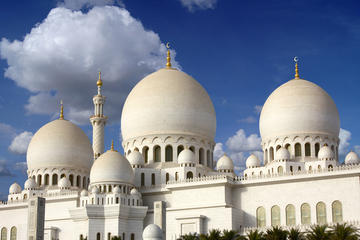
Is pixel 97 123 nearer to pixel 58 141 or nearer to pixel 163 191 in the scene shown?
pixel 58 141

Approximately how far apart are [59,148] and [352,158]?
76.0ft

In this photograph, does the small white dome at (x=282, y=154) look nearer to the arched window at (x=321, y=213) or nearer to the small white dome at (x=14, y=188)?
the arched window at (x=321, y=213)

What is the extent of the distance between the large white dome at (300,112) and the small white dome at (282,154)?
229cm

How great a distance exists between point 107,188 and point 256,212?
33.1 ft

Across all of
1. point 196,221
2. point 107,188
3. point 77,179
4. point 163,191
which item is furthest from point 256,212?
point 77,179

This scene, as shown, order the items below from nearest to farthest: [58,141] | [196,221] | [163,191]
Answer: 1. [196,221]
2. [163,191]
3. [58,141]

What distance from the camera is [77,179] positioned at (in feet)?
164

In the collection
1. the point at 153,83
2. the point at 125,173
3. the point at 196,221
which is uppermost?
the point at 153,83

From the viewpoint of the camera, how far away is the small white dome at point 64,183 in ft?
153

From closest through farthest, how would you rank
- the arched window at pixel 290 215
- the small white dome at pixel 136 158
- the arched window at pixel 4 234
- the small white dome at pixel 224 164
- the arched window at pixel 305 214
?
the arched window at pixel 305 214, the arched window at pixel 290 215, the small white dome at pixel 136 158, the small white dome at pixel 224 164, the arched window at pixel 4 234

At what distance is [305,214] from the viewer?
123 ft

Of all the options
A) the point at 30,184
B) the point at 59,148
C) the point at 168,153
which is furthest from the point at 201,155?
the point at 30,184

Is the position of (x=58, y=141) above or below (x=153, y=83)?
below

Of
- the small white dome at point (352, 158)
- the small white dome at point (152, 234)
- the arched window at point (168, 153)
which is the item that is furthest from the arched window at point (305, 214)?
the small white dome at point (152, 234)
